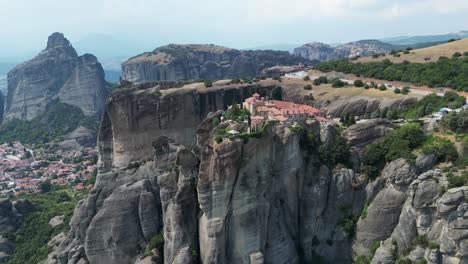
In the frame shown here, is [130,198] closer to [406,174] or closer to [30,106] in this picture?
[406,174]

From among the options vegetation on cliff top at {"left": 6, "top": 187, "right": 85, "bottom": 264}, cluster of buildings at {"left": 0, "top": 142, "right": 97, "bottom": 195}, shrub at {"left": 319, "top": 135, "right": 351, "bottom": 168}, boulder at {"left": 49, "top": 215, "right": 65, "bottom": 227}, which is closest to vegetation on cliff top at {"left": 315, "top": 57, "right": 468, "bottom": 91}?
shrub at {"left": 319, "top": 135, "right": 351, "bottom": 168}

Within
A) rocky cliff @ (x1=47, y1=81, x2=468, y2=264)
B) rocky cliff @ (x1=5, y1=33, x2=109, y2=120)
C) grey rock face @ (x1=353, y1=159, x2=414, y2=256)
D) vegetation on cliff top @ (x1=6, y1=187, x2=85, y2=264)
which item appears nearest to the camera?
rocky cliff @ (x1=47, y1=81, x2=468, y2=264)

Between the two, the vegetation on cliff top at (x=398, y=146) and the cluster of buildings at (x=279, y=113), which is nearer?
the vegetation on cliff top at (x=398, y=146)

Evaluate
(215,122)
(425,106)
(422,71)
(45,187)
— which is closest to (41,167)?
(45,187)

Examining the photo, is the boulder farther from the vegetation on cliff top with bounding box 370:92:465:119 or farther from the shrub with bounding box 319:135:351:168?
the vegetation on cliff top with bounding box 370:92:465:119

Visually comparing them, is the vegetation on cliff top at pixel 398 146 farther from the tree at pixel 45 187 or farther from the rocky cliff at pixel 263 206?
the tree at pixel 45 187

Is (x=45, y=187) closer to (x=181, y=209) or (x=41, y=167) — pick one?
(x=41, y=167)

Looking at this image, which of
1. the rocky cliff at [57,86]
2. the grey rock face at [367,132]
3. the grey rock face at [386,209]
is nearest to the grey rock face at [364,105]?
the grey rock face at [367,132]
